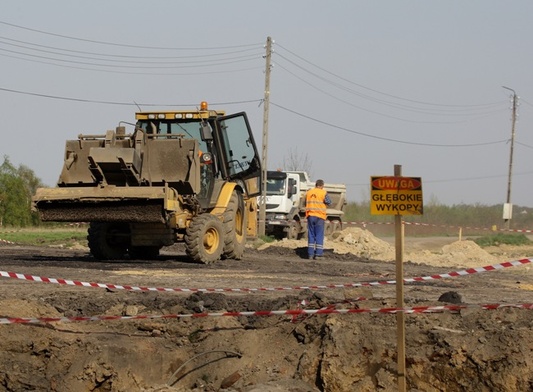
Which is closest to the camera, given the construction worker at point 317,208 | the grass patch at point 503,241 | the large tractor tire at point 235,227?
the large tractor tire at point 235,227

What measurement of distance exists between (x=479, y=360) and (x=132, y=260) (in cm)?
1101

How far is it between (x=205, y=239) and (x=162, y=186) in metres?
Answer: 1.50

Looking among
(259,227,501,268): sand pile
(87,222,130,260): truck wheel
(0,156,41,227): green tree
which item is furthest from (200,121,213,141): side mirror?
(0,156,41,227): green tree

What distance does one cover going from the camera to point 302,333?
955cm

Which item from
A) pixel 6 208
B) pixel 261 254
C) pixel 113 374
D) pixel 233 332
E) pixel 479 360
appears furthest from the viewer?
pixel 6 208

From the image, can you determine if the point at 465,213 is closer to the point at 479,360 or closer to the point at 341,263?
the point at 341,263

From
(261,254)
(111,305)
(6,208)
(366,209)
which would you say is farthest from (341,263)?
(366,209)

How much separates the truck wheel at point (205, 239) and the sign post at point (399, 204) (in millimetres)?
9308

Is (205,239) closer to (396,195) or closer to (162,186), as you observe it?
(162,186)

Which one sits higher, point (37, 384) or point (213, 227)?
point (213, 227)

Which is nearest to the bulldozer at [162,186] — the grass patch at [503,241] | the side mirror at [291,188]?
the side mirror at [291,188]

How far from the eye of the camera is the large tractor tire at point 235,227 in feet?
61.4

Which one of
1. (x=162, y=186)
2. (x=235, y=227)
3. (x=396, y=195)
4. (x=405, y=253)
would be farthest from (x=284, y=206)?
(x=396, y=195)

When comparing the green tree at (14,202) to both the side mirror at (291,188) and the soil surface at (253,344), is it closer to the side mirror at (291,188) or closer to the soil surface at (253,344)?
the side mirror at (291,188)
